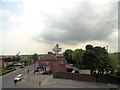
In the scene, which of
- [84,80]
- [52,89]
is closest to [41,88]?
[52,89]

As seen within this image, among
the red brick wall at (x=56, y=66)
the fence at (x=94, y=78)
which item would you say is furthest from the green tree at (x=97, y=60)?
the red brick wall at (x=56, y=66)

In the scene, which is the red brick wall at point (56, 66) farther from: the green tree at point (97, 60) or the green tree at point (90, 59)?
the green tree at point (97, 60)

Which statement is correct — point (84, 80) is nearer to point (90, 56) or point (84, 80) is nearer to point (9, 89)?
point (90, 56)

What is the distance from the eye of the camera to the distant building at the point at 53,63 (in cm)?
7838

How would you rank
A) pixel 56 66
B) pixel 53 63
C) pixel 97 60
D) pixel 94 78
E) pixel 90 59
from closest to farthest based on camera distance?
pixel 97 60
pixel 94 78
pixel 90 59
pixel 56 66
pixel 53 63

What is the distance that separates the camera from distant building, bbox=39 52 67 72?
257 ft

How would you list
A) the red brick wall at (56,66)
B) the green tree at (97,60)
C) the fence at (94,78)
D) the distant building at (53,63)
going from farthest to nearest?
the distant building at (53,63) → the red brick wall at (56,66) → the green tree at (97,60) → the fence at (94,78)

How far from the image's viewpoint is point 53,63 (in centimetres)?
8038

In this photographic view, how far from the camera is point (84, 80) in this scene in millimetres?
54469

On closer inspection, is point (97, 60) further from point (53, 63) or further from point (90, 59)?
point (53, 63)

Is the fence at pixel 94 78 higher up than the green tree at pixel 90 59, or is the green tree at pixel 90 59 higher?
the green tree at pixel 90 59

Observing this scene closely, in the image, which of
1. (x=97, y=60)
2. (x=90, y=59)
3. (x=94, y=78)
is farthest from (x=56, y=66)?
(x=97, y=60)

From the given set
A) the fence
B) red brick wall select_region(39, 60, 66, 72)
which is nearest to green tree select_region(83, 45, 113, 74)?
the fence

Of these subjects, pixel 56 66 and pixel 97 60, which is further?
pixel 56 66
